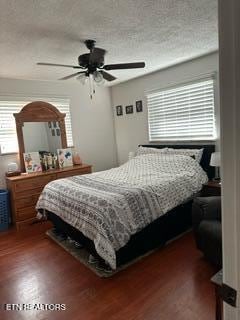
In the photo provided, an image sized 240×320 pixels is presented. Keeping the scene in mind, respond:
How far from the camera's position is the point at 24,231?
356 centimetres

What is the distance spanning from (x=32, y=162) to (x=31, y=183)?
0.49 m

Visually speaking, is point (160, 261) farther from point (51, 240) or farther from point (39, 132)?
point (39, 132)

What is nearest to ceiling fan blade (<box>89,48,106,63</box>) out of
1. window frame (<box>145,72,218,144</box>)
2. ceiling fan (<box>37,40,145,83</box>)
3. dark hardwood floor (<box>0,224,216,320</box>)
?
ceiling fan (<box>37,40,145,83</box>)

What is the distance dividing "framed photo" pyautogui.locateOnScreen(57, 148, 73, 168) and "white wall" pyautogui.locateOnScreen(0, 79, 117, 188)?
0.34 m

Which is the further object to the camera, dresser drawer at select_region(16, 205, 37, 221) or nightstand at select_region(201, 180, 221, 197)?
dresser drawer at select_region(16, 205, 37, 221)

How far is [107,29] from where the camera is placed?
92.4 inches

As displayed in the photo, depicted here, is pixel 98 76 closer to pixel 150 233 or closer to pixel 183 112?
pixel 183 112

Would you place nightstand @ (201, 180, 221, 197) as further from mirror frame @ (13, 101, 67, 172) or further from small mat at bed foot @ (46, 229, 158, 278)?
mirror frame @ (13, 101, 67, 172)

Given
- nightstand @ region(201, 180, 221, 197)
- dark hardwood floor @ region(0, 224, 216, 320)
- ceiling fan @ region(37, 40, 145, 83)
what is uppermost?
ceiling fan @ region(37, 40, 145, 83)

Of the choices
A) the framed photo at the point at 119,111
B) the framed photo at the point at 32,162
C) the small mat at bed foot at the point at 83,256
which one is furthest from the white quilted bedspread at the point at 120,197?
the framed photo at the point at 119,111

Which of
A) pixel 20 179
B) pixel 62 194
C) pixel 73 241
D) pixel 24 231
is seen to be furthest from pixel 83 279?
pixel 20 179

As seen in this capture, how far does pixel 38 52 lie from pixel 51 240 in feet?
8.04

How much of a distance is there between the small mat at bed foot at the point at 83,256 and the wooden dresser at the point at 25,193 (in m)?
0.60

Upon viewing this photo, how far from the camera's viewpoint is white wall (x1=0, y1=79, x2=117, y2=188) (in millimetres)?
4147
